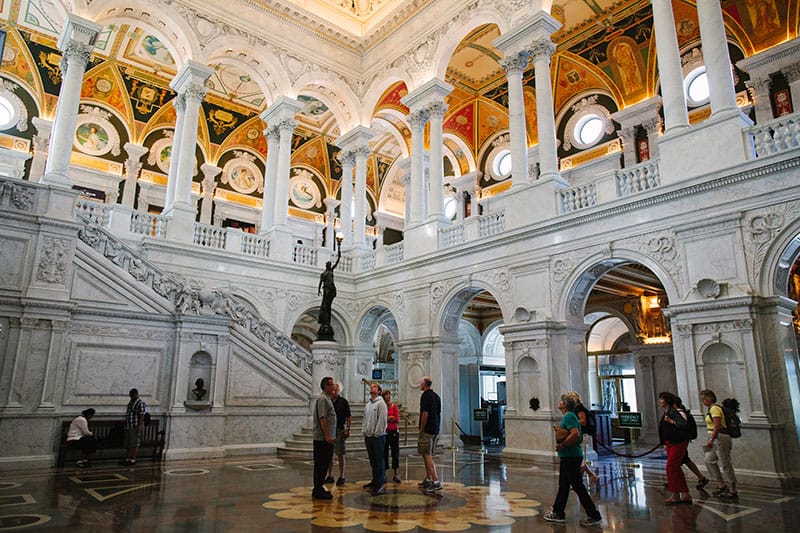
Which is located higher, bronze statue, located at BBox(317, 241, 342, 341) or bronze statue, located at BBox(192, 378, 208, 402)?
bronze statue, located at BBox(317, 241, 342, 341)

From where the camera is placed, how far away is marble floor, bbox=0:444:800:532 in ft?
18.8

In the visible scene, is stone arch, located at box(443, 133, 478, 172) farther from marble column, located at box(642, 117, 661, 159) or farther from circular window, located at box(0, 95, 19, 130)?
circular window, located at box(0, 95, 19, 130)

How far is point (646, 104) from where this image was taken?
18.9m

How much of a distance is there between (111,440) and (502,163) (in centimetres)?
1829

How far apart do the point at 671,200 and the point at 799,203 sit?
219 cm

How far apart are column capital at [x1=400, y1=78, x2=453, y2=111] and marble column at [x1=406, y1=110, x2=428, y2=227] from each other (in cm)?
30

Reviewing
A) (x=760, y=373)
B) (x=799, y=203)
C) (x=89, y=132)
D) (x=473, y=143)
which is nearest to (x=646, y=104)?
(x=473, y=143)

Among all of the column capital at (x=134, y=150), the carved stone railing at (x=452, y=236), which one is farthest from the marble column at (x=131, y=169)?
the carved stone railing at (x=452, y=236)

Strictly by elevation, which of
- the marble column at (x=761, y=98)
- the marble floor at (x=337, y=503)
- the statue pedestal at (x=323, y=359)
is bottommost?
the marble floor at (x=337, y=503)

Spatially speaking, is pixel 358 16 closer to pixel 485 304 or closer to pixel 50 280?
pixel 485 304

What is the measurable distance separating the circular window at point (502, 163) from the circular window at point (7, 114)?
1862 cm

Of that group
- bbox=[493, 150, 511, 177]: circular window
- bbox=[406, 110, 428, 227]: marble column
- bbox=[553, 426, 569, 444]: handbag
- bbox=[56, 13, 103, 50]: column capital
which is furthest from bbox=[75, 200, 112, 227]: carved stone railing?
bbox=[493, 150, 511, 177]: circular window

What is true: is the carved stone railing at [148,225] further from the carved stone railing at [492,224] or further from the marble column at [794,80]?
the marble column at [794,80]

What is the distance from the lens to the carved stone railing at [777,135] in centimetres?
983
